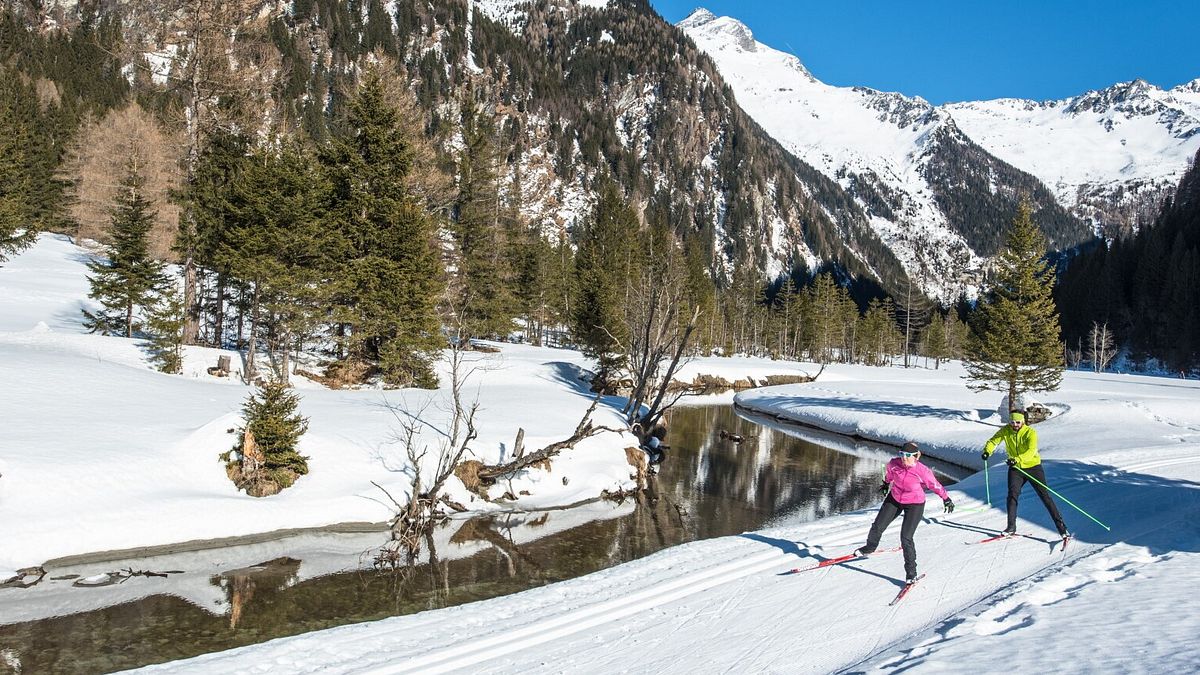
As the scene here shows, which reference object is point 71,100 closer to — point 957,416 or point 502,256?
point 502,256

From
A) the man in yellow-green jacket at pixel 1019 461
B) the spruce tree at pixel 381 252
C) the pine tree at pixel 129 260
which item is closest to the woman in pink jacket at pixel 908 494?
the man in yellow-green jacket at pixel 1019 461

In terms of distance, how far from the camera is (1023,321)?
2858 centimetres

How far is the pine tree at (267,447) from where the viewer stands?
1390 centimetres

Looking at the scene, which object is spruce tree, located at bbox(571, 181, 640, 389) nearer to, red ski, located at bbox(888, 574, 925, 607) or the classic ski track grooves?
the classic ski track grooves

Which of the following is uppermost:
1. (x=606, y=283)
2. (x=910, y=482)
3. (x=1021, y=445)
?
(x=606, y=283)

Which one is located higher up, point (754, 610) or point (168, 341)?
point (168, 341)

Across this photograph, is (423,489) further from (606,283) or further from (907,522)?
(606,283)

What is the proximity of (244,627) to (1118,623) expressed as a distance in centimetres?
1099

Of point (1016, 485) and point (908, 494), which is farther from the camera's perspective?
point (1016, 485)

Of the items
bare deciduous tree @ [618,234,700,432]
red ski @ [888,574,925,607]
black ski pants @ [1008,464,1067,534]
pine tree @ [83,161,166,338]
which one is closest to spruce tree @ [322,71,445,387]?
pine tree @ [83,161,166,338]

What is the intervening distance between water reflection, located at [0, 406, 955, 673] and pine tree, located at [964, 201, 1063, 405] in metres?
14.4

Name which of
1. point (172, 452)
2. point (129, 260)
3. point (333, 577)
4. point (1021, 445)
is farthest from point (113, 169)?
point (1021, 445)

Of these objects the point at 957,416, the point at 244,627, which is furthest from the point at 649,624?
the point at 957,416

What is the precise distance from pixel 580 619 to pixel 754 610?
231cm
